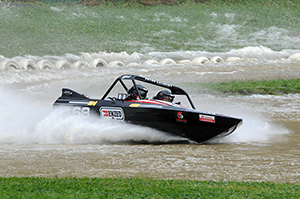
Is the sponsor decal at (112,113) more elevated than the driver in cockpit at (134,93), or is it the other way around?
the driver in cockpit at (134,93)

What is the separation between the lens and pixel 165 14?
53281 mm

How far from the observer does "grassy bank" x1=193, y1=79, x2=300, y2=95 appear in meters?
18.5

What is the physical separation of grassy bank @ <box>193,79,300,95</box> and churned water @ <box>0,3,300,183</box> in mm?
748

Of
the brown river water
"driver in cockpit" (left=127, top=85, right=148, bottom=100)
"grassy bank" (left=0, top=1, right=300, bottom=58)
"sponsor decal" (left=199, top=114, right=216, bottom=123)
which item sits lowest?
the brown river water

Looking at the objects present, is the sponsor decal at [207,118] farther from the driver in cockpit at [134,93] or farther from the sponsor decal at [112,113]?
the sponsor decal at [112,113]

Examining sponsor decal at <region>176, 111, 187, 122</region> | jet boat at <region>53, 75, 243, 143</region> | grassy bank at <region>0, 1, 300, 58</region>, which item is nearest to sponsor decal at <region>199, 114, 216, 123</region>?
jet boat at <region>53, 75, 243, 143</region>

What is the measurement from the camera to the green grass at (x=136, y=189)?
16.2ft

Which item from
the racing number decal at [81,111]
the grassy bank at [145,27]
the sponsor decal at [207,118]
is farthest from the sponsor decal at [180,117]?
the grassy bank at [145,27]

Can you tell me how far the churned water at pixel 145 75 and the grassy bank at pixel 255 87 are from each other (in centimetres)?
75

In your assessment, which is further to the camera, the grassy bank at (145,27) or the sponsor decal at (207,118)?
the grassy bank at (145,27)

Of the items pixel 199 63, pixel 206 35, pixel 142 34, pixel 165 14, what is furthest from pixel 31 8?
pixel 199 63

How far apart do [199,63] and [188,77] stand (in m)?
5.08

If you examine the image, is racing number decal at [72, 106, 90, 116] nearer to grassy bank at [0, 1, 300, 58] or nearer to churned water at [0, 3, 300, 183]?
churned water at [0, 3, 300, 183]

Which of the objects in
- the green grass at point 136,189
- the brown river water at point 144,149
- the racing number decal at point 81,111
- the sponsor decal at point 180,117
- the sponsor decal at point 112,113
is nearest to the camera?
the green grass at point 136,189
